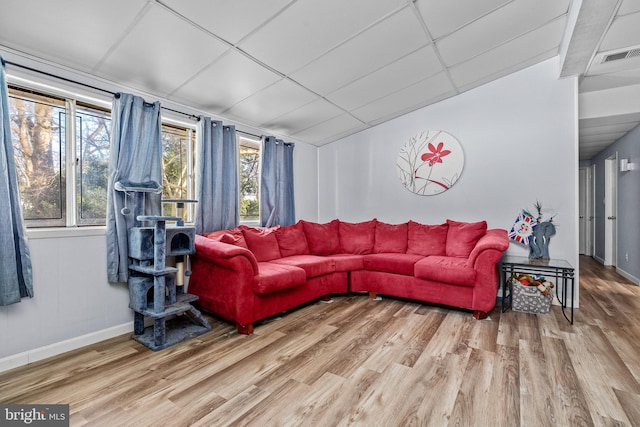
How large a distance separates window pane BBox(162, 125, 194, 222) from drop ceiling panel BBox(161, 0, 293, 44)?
4.36 ft

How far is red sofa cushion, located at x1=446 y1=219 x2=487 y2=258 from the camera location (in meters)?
3.31

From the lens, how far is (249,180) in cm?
384

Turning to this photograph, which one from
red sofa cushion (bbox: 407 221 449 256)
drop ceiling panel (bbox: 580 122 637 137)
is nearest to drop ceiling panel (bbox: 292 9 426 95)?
red sofa cushion (bbox: 407 221 449 256)

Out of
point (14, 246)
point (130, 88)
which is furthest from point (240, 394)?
point (130, 88)

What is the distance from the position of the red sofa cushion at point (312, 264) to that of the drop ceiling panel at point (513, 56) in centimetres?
250

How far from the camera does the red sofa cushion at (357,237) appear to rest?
3938 mm

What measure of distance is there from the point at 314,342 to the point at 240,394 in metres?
0.76

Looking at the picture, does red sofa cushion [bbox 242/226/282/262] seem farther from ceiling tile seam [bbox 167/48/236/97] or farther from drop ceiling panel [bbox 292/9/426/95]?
drop ceiling panel [bbox 292/9/426/95]

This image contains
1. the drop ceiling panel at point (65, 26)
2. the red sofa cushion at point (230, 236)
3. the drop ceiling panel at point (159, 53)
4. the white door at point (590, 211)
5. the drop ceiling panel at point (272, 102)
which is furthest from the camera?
the white door at point (590, 211)

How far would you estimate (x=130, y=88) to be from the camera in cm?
254

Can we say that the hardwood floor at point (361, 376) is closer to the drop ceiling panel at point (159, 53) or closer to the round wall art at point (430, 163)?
the round wall art at point (430, 163)

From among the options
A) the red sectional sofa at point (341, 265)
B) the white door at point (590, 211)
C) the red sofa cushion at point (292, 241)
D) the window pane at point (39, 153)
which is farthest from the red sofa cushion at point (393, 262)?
the white door at point (590, 211)

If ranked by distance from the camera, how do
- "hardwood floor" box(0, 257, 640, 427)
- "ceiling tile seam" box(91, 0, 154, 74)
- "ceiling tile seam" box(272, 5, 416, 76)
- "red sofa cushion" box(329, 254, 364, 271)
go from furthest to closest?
"red sofa cushion" box(329, 254, 364, 271) → "ceiling tile seam" box(272, 5, 416, 76) → "ceiling tile seam" box(91, 0, 154, 74) → "hardwood floor" box(0, 257, 640, 427)

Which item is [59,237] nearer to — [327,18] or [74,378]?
[74,378]
